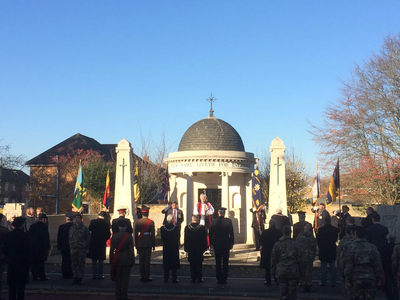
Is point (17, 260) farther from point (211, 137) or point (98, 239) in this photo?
point (211, 137)

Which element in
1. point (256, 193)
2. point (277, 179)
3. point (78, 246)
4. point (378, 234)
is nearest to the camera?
point (378, 234)

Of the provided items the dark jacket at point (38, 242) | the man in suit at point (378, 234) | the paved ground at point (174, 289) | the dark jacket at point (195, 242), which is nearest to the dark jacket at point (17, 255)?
the paved ground at point (174, 289)

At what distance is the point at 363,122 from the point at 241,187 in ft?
30.2

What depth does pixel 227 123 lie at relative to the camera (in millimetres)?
25375

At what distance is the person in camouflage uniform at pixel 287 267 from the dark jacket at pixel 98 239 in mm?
5441

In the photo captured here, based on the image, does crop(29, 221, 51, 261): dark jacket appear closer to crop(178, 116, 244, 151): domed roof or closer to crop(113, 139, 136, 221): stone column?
crop(113, 139, 136, 221): stone column

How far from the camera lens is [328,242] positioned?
448 inches

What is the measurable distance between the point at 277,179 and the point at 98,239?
318 inches

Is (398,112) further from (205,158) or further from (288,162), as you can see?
(288,162)

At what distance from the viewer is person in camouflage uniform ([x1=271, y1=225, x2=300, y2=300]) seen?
8305 mm

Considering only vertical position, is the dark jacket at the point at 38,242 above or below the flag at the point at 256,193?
below

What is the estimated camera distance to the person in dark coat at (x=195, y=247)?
38.7 ft

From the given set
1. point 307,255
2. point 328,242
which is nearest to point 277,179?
point 328,242

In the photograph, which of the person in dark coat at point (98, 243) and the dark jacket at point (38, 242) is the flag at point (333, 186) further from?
the dark jacket at point (38, 242)
